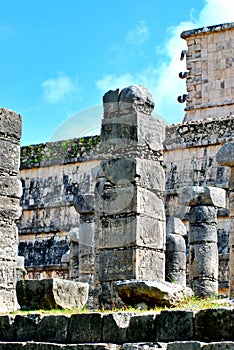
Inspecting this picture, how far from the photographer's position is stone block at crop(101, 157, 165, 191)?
506 inches

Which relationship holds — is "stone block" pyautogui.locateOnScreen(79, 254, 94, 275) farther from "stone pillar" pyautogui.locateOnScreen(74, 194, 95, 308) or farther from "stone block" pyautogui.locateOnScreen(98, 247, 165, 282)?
"stone block" pyautogui.locateOnScreen(98, 247, 165, 282)

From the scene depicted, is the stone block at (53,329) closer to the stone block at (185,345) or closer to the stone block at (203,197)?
the stone block at (185,345)

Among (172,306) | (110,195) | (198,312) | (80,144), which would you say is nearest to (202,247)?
(110,195)

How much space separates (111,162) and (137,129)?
605mm

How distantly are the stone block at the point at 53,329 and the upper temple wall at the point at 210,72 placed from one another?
21.0m

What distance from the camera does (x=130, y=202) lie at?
1284cm

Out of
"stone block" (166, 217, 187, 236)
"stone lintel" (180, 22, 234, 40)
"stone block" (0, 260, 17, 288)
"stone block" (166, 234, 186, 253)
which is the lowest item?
"stone block" (0, 260, 17, 288)

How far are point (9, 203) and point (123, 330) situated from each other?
4.21 metres

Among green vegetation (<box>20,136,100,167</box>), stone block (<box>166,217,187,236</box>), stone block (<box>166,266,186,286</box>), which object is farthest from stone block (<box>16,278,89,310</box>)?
green vegetation (<box>20,136,100,167</box>)

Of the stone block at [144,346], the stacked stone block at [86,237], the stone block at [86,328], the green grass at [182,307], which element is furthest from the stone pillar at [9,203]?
the stacked stone block at [86,237]

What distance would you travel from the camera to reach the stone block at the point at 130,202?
42.0ft

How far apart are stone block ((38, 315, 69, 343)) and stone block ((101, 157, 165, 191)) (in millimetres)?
3352

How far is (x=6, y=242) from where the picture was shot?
12852 mm

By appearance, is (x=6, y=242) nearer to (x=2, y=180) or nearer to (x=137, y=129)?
(x=2, y=180)
